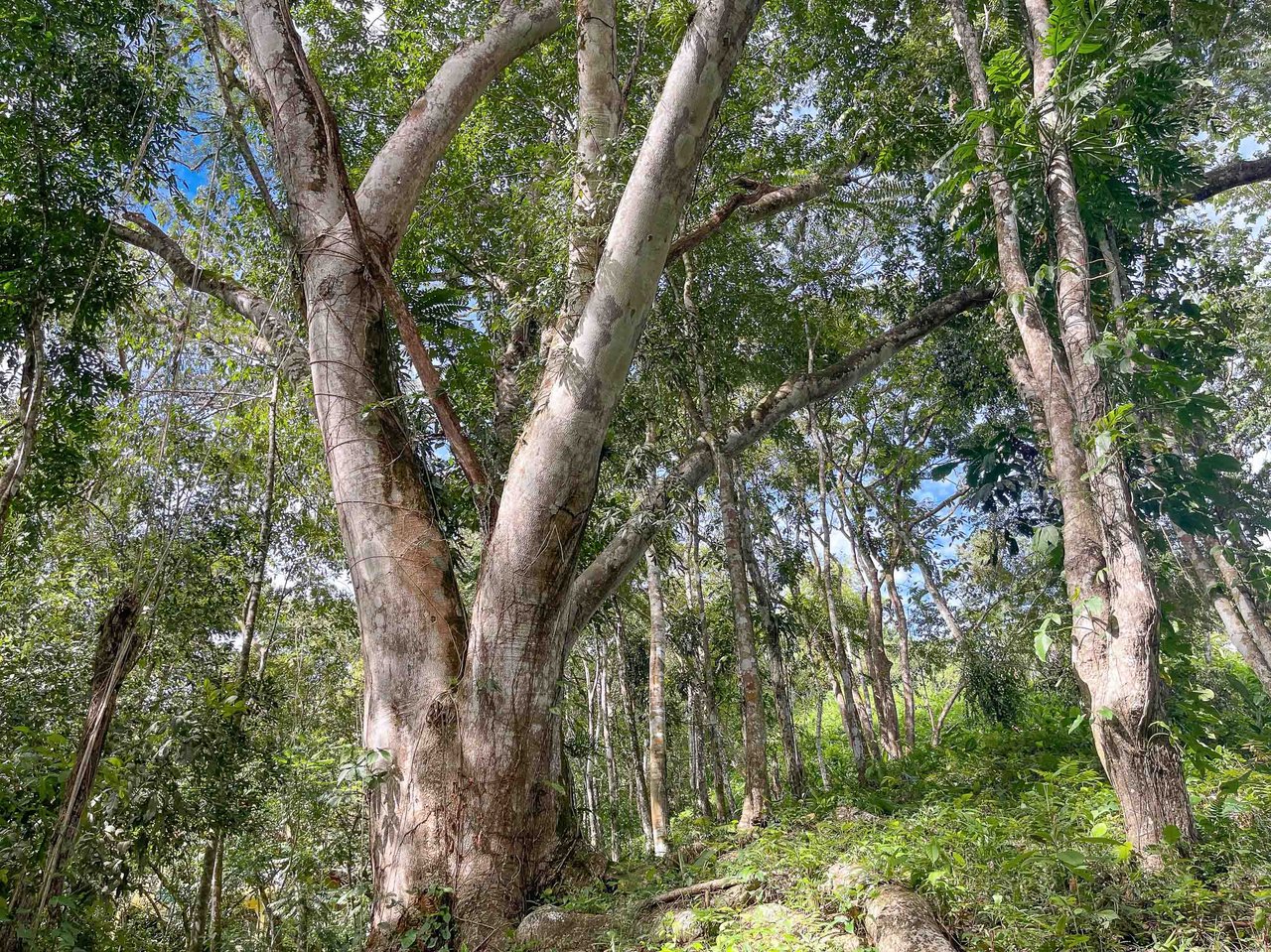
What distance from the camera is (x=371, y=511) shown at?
369 cm

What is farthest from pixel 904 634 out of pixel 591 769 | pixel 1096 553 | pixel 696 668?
pixel 1096 553

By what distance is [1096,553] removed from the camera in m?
3.18

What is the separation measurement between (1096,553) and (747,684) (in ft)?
10.5

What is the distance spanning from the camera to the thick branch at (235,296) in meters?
4.37

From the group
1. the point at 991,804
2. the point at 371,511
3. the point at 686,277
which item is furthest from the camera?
the point at 686,277

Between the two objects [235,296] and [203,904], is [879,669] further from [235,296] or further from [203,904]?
[235,296]

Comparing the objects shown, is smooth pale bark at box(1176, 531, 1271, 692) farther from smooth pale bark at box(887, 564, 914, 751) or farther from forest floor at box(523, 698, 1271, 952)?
smooth pale bark at box(887, 564, 914, 751)

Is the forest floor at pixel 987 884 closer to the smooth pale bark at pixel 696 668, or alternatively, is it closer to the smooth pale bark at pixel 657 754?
the smooth pale bark at pixel 657 754

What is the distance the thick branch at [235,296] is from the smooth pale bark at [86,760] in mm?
1779

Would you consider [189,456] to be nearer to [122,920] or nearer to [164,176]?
[164,176]

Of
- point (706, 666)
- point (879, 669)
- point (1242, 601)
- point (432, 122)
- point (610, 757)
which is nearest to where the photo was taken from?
point (432, 122)

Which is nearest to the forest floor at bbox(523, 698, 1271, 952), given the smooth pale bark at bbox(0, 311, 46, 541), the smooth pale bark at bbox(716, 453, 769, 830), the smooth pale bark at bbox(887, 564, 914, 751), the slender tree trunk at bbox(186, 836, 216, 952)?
the smooth pale bark at bbox(716, 453, 769, 830)

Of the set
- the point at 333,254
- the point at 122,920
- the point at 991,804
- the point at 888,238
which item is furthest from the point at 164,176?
the point at 888,238

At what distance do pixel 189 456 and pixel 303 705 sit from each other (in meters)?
5.48
